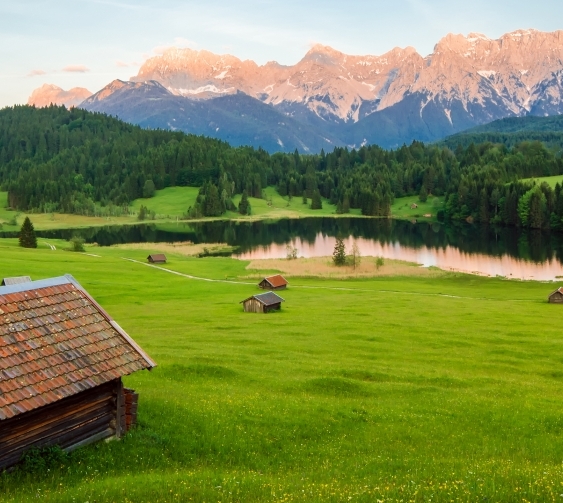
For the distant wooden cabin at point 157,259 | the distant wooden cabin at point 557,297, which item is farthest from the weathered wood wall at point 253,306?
the distant wooden cabin at point 157,259

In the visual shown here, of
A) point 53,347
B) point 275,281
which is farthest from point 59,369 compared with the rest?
point 275,281

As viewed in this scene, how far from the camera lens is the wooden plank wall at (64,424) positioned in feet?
61.7

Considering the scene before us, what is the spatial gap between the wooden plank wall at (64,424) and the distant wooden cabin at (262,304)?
142ft

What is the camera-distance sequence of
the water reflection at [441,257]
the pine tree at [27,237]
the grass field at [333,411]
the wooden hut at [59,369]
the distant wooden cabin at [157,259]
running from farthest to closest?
the pine tree at [27,237]
the distant wooden cabin at [157,259]
the water reflection at [441,257]
the wooden hut at [59,369]
the grass field at [333,411]

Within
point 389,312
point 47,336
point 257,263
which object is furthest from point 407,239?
point 47,336

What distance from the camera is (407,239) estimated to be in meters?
178

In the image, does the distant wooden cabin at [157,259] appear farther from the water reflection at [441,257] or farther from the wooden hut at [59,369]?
the wooden hut at [59,369]

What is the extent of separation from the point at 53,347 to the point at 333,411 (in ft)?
41.5

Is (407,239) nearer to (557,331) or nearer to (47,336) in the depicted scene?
(557,331)

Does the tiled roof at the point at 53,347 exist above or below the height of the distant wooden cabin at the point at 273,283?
above

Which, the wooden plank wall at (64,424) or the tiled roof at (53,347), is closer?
the wooden plank wall at (64,424)

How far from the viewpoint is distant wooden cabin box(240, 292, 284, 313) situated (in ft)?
216

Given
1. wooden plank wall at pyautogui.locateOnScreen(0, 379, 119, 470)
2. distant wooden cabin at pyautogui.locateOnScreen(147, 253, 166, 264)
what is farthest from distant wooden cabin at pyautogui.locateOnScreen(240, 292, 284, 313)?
distant wooden cabin at pyautogui.locateOnScreen(147, 253, 166, 264)

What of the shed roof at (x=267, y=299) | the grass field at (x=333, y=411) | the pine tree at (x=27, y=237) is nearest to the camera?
the grass field at (x=333, y=411)
